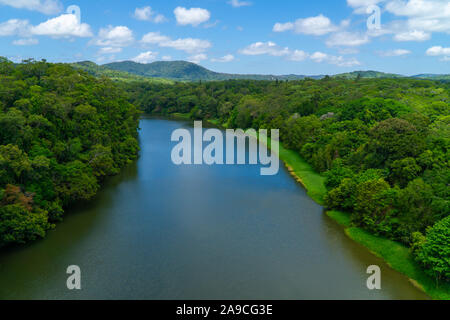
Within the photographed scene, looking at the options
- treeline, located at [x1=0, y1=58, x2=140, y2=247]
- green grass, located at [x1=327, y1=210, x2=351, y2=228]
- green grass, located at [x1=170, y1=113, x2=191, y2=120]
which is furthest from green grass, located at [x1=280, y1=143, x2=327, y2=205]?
green grass, located at [x1=170, y1=113, x2=191, y2=120]

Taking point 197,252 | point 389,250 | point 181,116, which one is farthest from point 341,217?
point 181,116

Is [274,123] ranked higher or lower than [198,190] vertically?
higher

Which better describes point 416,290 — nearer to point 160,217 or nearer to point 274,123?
point 160,217

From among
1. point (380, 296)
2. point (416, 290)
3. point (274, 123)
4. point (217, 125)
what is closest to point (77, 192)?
point (380, 296)

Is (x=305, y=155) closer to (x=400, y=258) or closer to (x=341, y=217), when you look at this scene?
(x=341, y=217)

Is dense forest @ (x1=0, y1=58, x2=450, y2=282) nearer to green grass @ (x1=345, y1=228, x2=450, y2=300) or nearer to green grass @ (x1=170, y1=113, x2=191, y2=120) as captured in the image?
green grass @ (x1=345, y1=228, x2=450, y2=300)
